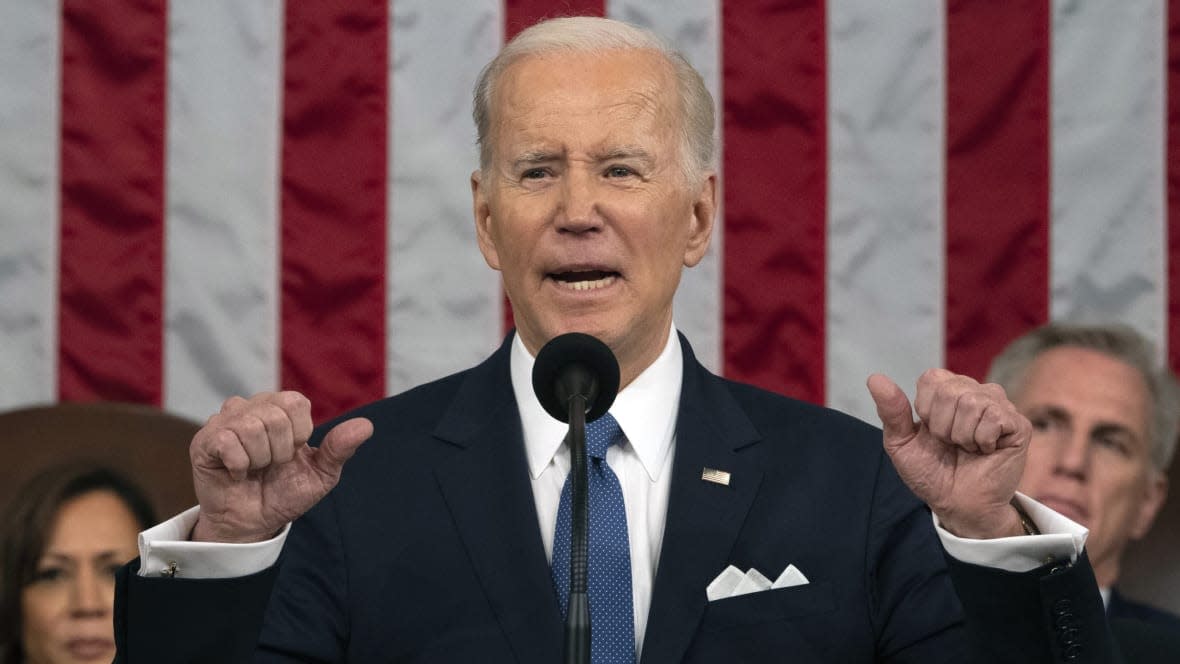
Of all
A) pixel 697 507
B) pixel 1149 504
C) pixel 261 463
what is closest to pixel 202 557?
pixel 261 463

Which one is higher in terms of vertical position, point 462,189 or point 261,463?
point 462,189

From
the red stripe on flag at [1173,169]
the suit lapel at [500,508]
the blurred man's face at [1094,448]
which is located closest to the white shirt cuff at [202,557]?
the suit lapel at [500,508]

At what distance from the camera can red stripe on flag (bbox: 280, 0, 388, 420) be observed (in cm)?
339

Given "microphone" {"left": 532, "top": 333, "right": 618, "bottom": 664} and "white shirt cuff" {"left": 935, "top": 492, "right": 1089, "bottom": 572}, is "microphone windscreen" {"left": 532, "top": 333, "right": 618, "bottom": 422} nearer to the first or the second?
"microphone" {"left": 532, "top": 333, "right": 618, "bottom": 664}

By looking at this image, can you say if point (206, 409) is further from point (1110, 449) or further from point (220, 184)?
point (1110, 449)

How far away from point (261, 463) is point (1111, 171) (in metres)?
2.30

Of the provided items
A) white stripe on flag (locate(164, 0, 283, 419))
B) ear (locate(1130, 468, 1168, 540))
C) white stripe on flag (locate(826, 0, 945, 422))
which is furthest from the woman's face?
ear (locate(1130, 468, 1168, 540))

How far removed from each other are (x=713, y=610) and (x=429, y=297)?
5.00 ft

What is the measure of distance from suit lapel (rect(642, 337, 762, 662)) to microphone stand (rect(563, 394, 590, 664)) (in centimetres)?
55

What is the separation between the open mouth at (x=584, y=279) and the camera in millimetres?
2131

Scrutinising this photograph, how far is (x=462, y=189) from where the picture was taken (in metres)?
3.41

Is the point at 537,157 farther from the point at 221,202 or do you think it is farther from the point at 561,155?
the point at 221,202

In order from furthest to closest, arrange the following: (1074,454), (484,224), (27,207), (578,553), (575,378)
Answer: (27,207) → (1074,454) → (484,224) → (575,378) → (578,553)

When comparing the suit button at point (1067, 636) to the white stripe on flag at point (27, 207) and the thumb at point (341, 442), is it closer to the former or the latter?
the thumb at point (341, 442)
